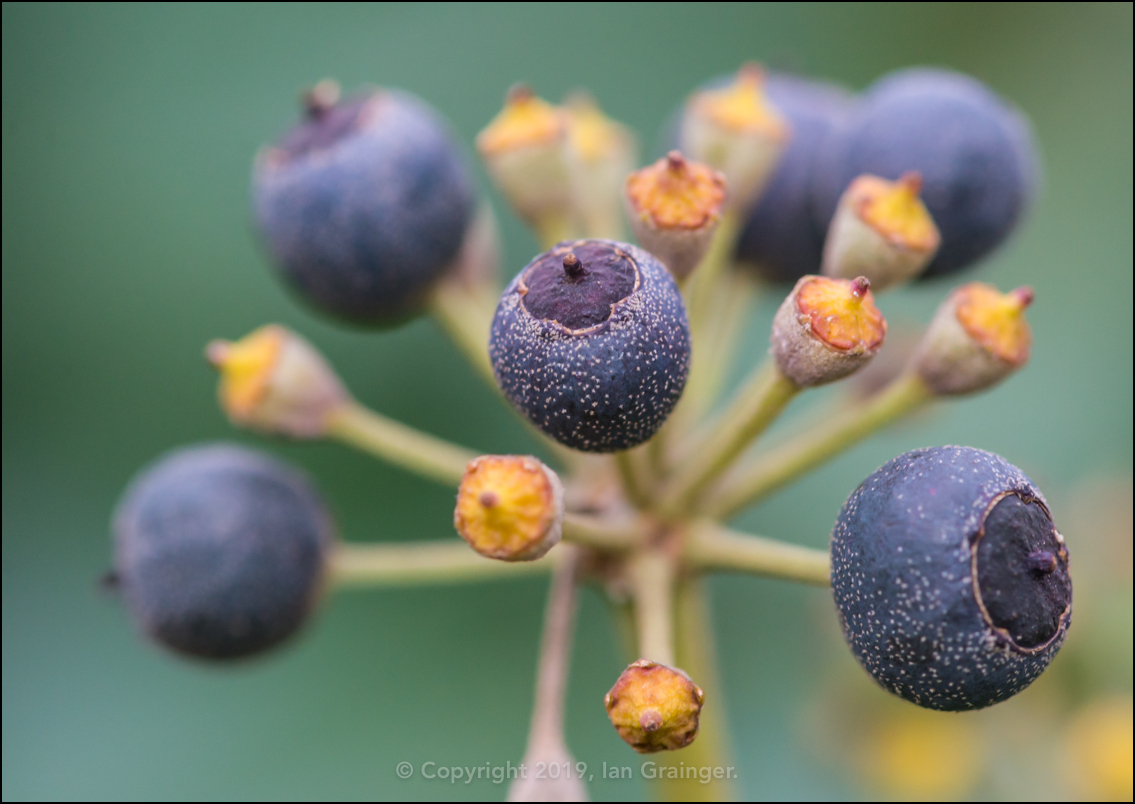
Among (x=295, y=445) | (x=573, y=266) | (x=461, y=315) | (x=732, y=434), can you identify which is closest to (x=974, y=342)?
(x=732, y=434)

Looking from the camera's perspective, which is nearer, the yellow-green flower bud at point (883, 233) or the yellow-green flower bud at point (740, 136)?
the yellow-green flower bud at point (883, 233)

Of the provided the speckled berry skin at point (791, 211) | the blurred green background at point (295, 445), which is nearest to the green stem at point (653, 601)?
the speckled berry skin at point (791, 211)

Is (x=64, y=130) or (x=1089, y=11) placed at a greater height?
(x=1089, y=11)

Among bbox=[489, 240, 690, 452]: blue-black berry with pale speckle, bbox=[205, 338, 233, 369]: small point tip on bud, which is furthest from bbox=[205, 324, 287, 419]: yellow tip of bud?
bbox=[489, 240, 690, 452]: blue-black berry with pale speckle

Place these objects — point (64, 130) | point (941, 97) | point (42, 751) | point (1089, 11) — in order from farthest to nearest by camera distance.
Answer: point (1089, 11), point (64, 130), point (42, 751), point (941, 97)

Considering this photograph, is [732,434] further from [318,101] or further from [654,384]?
[318,101]

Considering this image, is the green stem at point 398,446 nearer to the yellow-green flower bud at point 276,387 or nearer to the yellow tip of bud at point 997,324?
the yellow-green flower bud at point 276,387

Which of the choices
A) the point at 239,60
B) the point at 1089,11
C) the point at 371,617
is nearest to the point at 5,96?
the point at 239,60

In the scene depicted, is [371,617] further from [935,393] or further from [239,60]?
[935,393]

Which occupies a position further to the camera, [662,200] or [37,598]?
[37,598]
